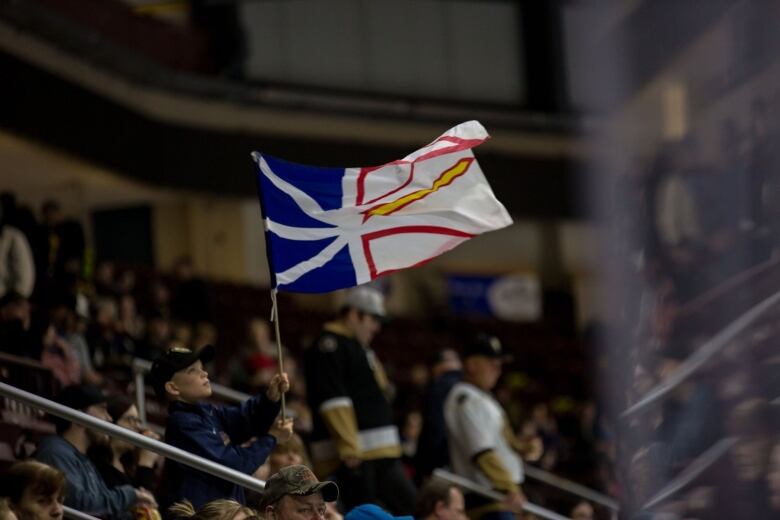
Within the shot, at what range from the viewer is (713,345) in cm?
355

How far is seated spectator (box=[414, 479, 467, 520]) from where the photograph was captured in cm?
695

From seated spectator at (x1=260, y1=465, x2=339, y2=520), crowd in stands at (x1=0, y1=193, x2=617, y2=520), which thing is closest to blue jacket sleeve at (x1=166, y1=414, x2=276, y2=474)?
crowd in stands at (x1=0, y1=193, x2=617, y2=520)

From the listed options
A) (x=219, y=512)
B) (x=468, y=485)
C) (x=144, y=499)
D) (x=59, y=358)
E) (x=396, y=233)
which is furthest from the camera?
(x=59, y=358)

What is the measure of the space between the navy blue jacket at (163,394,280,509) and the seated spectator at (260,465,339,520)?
1.12m

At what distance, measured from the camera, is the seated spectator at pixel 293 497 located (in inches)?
199

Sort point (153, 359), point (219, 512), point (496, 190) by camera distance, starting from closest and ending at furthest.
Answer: point (219, 512) < point (153, 359) < point (496, 190)

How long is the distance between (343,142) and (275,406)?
53.5 ft

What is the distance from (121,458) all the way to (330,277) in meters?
1.40

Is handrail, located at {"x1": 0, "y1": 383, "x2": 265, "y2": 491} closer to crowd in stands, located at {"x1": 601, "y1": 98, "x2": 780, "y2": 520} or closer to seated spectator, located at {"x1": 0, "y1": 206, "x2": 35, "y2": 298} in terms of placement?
crowd in stands, located at {"x1": 601, "y1": 98, "x2": 780, "y2": 520}

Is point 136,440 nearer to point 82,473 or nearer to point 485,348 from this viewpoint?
point 82,473

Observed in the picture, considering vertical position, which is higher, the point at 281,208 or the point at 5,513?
the point at 281,208

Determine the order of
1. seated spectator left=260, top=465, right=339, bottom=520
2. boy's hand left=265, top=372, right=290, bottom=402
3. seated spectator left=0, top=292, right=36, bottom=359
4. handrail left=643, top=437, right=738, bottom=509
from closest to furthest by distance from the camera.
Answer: handrail left=643, top=437, right=738, bottom=509
seated spectator left=260, top=465, right=339, bottom=520
boy's hand left=265, top=372, right=290, bottom=402
seated spectator left=0, top=292, right=36, bottom=359

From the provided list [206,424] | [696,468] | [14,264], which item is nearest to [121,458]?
[206,424]

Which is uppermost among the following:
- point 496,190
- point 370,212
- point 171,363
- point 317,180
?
point 496,190
